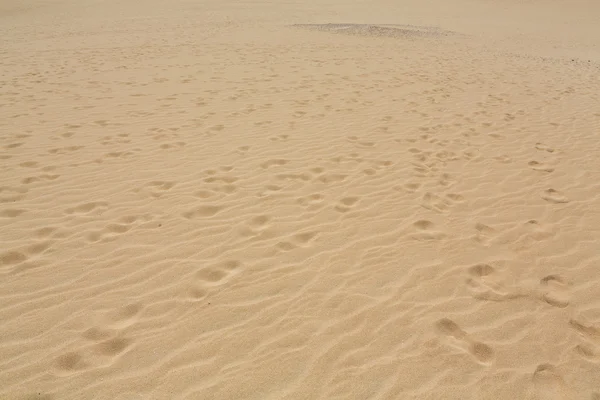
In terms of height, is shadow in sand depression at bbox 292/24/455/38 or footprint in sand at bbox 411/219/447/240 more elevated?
shadow in sand depression at bbox 292/24/455/38

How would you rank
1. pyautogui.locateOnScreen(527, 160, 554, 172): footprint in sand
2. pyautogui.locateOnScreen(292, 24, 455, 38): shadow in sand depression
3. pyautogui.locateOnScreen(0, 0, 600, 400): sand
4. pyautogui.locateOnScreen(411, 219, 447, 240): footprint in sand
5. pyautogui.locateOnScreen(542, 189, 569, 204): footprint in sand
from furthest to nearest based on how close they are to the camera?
pyautogui.locateOnScreen(292, 24, 455, 38): shadow in sand depression < pyautogui.locateOnScreen(527, 160, 554, 172): footprint in sand < pyautogui.locateOnScreen(542, 189, 569, 204): footprint in sand < pyautogui.locateOnScreen(411, 219, 447, 240): footprint in sand < pyautogui.locateOnScreen(0, 0, 600, 400): sand

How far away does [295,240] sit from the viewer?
3.82m

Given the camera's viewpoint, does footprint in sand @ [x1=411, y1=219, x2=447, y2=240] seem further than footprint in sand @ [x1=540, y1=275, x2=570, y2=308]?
Yes

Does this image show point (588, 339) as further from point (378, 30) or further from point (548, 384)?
point (378, 30)

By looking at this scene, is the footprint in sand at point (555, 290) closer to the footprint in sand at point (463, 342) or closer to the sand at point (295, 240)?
the sand at point (295, 240)

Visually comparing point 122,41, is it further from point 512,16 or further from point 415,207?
point 512,16

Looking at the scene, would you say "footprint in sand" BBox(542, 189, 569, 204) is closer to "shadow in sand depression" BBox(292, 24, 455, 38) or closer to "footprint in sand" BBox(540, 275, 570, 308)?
"footprint in sand" BBox(540, 275, 570, 308)

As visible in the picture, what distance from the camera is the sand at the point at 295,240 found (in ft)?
8.62

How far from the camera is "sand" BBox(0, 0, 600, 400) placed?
2.63 m

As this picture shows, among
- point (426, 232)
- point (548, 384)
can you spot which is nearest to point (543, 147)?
point (426, 232)

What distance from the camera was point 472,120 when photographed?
23.8ft

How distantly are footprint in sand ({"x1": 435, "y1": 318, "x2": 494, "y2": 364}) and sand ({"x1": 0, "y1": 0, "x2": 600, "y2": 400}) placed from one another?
1cm

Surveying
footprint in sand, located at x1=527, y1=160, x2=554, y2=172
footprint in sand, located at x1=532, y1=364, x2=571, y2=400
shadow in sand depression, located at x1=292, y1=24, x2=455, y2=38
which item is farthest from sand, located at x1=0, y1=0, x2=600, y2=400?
shadow in sand depression, located at x1=292, y1=24, x2=455, y2=38

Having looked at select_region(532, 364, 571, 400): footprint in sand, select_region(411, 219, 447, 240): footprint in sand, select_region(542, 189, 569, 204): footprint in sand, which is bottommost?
select_region(532, 364, 571, 400): footprint in sand
